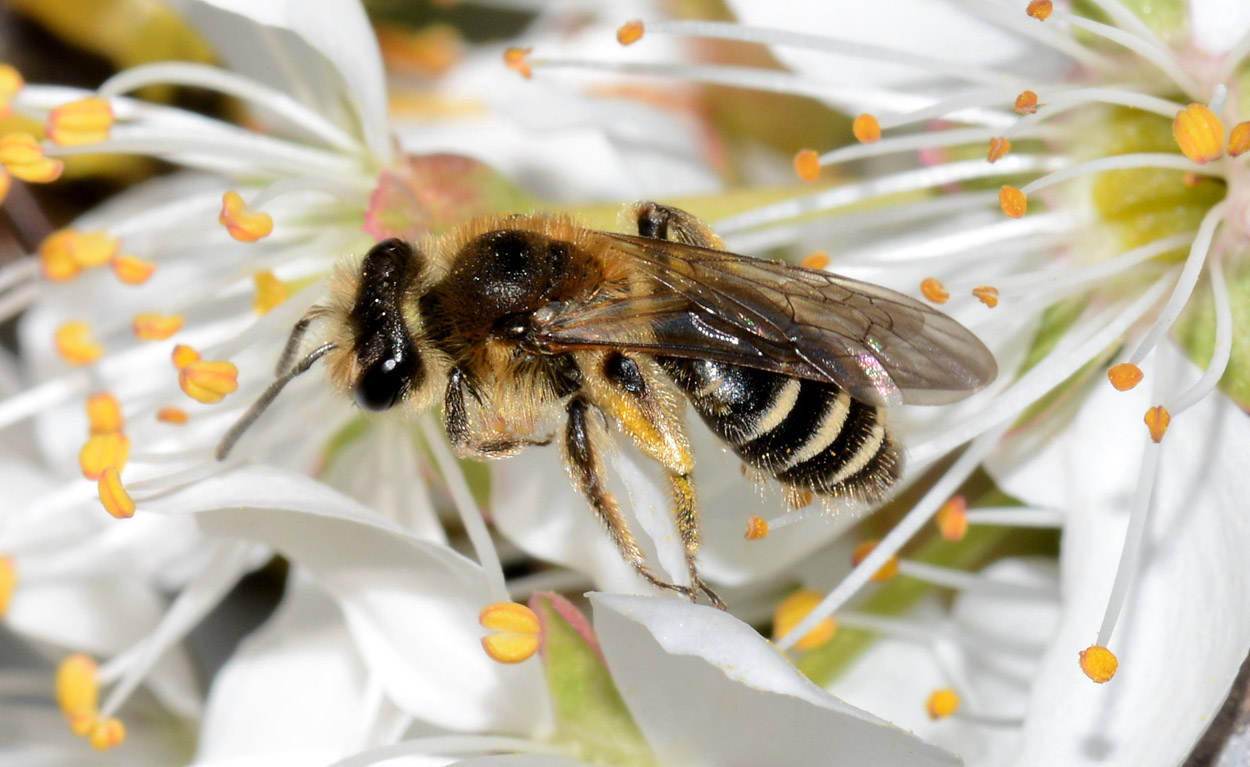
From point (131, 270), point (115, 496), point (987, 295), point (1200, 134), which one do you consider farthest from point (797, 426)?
point (131, 270)

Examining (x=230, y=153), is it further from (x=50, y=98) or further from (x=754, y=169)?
(x=754, y=169)

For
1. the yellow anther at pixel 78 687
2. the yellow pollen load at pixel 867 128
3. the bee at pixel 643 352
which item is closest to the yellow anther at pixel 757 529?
the bee at pixel 643 352

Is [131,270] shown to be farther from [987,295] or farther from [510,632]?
[987,295]

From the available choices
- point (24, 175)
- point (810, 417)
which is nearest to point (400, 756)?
point (810, 417)

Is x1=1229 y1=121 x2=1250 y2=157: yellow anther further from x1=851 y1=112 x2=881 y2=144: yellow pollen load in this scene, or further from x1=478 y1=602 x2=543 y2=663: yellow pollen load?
x1=478 y1=602 x2=543 y2=663: yellow pollen load

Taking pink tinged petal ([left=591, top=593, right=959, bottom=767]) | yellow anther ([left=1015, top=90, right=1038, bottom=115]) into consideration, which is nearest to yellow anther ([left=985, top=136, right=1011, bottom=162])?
yellow anther ([left=1015, top=90, right=1038, bottom=115])
